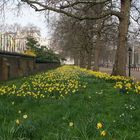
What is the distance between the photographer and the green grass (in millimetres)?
5066

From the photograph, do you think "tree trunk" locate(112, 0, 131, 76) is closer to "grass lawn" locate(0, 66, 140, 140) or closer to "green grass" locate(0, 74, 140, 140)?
"grass lawn" locate(0, 66, 140, 140)

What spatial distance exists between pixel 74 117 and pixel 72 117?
0.03 metres

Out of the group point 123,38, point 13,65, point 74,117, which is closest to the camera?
point 74,117

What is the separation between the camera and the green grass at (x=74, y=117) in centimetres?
507

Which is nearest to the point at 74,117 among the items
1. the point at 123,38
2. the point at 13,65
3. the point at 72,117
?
the point at 72,117

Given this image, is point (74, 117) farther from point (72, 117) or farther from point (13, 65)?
point (13, 65)

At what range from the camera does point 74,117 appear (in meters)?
6.38

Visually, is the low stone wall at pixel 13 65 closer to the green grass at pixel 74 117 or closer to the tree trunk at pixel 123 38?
the tree trunk at pixel 123 38

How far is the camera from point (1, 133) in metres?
4.94

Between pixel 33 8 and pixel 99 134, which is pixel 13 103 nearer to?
pixel 99 134

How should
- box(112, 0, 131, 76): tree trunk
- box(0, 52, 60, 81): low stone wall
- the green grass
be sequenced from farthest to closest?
box(112, 0, 131, 76): tree trunk, box(0, 52, 60, 81): low stone wall, the green grass

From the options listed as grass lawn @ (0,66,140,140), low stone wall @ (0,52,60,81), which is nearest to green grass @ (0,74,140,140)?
grass lawn @ (0,66,140,140)

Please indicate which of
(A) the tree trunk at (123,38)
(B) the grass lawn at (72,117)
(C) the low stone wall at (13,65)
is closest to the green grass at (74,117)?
(B) the grass lawn at (72,117)

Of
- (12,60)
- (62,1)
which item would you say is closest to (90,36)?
(62,1)
